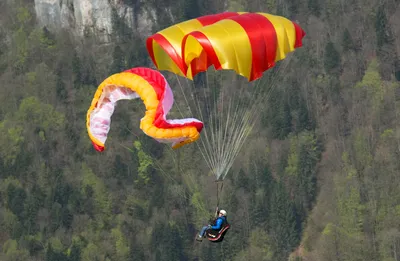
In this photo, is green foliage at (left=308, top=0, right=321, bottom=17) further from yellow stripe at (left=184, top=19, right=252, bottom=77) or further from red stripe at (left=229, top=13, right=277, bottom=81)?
yellow stripe at (left=184, top=19, right=252, bottom=77)

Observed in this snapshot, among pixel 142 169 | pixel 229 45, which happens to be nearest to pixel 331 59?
pixel 142 169

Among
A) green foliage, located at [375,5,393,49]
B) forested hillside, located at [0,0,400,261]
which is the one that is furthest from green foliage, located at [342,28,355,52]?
green foliage, located at [375,5,393,49]

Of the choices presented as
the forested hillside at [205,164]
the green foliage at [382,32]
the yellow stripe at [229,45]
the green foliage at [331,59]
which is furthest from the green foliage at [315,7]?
the yellow stripe at [229,45]

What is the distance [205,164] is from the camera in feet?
510

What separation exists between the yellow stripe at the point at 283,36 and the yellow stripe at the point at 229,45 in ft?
4.43

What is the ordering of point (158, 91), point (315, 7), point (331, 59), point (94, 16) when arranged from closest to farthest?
point (158, 91), point (331, 59), point (94, 16), point (315, 7)

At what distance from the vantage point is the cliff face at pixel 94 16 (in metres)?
173

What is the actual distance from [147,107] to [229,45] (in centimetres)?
389

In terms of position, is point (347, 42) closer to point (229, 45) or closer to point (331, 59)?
point (331, 59)

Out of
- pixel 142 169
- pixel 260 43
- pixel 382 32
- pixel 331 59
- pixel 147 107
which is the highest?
pixel 260 43

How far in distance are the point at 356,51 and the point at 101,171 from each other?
93.1 ft

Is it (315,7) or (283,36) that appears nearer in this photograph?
(283,36)

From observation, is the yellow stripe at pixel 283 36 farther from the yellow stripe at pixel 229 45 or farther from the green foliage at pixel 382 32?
the green foliage at pixel 382 32

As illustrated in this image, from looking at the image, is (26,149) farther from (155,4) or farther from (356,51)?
(356,51)
